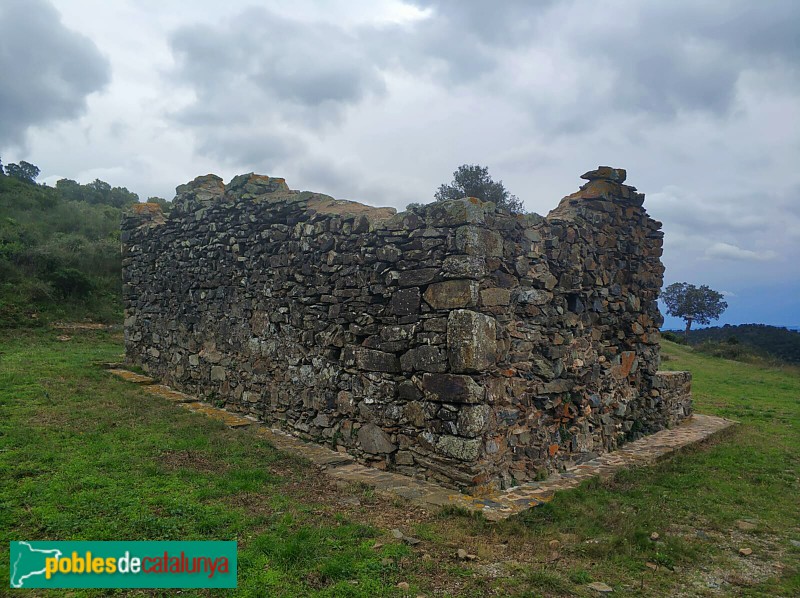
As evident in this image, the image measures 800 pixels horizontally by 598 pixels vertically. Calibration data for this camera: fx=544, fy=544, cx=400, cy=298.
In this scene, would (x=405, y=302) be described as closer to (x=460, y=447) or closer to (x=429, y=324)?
(x=429, y=324)

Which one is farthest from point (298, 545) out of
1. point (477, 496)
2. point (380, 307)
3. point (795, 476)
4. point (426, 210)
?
point (795, 476)

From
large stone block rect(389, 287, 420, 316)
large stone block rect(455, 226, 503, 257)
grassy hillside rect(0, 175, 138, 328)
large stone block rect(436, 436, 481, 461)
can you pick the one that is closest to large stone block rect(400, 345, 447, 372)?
large stone block rect(389, 287, 420, 316)

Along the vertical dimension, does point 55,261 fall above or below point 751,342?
below

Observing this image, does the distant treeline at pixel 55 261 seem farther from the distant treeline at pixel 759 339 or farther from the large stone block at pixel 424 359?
the distant treeline at pixel 759 339

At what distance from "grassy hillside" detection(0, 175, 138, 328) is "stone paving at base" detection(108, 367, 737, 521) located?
857 cm

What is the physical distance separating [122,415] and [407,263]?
5.07 metres

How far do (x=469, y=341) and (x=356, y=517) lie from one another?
2.18 metres

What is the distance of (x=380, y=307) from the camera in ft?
23.0

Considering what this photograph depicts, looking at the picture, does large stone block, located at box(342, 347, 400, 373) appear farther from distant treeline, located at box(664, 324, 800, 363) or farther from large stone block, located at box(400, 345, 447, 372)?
distant treeline, located at box(664, 324, 800, 363)

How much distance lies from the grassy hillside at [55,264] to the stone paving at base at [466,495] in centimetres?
857

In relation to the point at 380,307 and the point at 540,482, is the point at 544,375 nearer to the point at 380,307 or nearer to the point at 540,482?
the point at 540,482

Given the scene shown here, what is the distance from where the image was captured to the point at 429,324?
253 inches

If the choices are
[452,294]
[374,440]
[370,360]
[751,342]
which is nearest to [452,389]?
[452,294]

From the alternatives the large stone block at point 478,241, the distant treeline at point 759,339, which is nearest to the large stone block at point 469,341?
the large stone block at point 478,241
